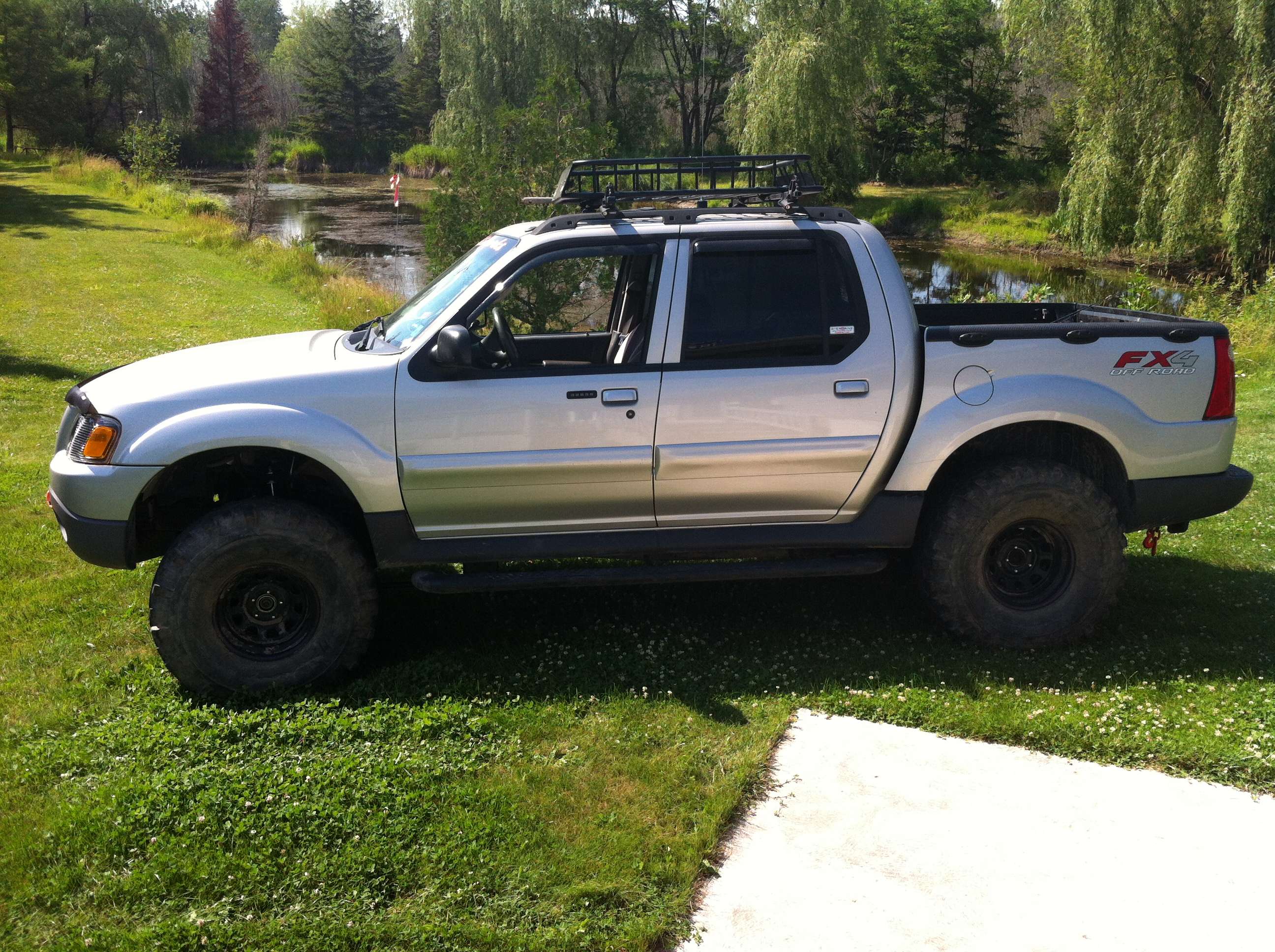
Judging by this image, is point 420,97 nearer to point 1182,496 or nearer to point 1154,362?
point 1154,362

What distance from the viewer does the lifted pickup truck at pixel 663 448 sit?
4.88 meters

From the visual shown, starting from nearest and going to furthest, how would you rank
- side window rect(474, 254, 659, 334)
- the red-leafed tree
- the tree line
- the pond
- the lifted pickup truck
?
the lifted pickup truck, side window rect(474, 254, 659, 334), the tree line, the pond, the red-leafed tree

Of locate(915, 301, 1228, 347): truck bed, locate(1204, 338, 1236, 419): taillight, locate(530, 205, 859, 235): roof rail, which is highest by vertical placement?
locate(530, 205, 859, 235): roof rail

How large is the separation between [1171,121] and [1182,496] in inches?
755

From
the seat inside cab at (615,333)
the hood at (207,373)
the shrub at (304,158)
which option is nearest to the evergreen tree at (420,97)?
the shrub at (304,158)

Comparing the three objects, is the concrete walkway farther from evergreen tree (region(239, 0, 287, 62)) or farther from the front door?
evergreen tree (region(239, 0, 287, 62))

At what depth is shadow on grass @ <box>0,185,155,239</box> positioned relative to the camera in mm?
28734

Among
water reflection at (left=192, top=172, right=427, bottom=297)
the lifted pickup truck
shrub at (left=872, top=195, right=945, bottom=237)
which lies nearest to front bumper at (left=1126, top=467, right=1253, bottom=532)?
the lifted pickup truck

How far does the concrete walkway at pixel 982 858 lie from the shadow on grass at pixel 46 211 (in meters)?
28.2

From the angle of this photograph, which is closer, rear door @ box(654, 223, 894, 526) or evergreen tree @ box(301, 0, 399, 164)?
rear door @ box(654, 223, 894, 526)

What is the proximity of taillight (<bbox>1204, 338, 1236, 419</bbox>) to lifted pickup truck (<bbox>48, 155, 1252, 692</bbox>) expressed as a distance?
15 millimetres

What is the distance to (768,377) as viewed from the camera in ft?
16.7

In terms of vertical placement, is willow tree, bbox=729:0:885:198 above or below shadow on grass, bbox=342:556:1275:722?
above

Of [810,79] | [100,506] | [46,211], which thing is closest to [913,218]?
[810,79]
